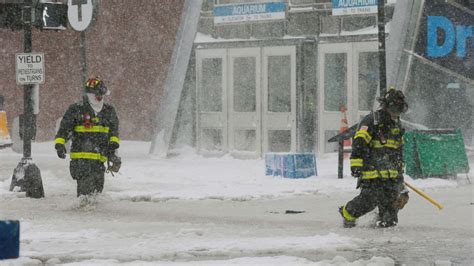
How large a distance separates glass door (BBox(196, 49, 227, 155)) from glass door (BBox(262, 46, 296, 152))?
126 centimetres

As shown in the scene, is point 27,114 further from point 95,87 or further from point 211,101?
point 211,101

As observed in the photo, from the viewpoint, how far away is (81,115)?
588 inches

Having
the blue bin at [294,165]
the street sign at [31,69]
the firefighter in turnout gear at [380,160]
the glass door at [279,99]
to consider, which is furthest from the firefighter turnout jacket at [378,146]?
the glass door at [279,99]

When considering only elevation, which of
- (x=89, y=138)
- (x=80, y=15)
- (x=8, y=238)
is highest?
(x=80, y=15)

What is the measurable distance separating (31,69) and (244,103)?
10499mm

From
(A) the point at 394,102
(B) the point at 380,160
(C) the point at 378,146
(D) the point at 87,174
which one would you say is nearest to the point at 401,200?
(B) the point at 380,160

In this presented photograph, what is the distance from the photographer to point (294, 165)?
2008cm

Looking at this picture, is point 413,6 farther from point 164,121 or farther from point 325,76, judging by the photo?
point 164,121

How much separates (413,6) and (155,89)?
10.3 metres

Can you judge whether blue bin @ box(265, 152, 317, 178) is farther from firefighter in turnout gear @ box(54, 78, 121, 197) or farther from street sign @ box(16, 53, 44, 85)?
firefighter in turnout gear @ box(54, 78, 121, 197)

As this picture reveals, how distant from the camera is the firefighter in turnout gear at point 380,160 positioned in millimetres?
12109

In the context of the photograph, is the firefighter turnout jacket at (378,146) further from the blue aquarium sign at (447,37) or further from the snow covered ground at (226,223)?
the blue aquarium sign at (447,37)

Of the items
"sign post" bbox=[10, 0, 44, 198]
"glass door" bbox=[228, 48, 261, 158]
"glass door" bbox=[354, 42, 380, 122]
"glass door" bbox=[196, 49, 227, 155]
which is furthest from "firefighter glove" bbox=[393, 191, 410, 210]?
"glass door" bbox=[196, 49, 227, 155]

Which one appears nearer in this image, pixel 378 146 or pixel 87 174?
pixel 378 146
